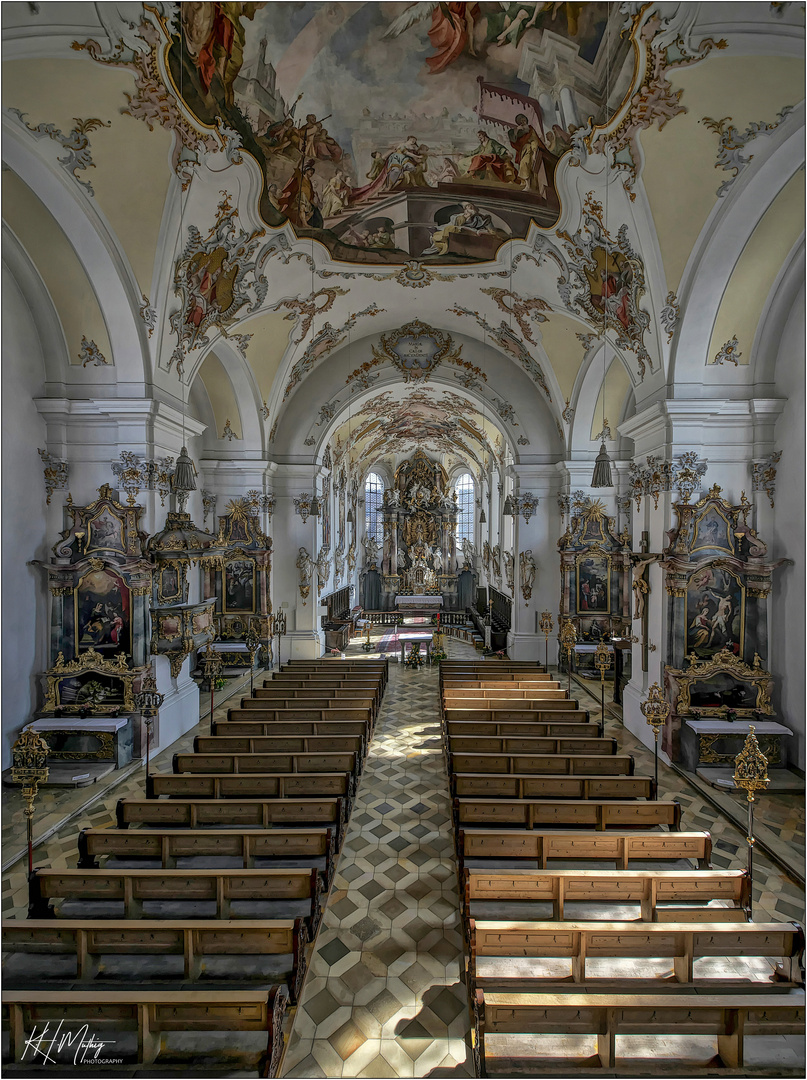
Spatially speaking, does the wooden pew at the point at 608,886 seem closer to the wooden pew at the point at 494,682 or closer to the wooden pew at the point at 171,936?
the wooden pew at the point at 171,936

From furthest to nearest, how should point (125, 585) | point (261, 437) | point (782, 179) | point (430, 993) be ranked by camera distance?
point (261, 437), point (125, 585), point (782, 179), point (430, 993)

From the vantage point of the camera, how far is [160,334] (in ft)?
27.8

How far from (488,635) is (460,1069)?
16.8m

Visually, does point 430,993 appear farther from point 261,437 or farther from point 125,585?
point 261,437

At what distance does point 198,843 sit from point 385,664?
8.05m

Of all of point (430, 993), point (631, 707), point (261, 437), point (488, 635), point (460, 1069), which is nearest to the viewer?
point (460, 1069)

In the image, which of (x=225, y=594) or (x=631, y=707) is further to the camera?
(x=225, y=594)

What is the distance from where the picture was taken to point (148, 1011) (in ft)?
9.60

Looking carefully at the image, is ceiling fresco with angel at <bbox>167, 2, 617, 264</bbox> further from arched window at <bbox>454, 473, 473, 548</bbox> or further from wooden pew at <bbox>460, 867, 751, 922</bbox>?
arched window at <bbox>454, 473, 473, 548</bbox>

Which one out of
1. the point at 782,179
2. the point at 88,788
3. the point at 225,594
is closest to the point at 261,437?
the point at 225,594

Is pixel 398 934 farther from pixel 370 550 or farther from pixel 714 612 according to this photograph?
pixel 370 550

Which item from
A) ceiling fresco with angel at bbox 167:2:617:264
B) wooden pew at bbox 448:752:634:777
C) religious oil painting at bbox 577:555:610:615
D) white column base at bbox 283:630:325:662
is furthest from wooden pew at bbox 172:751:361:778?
religious oil painting at bbox 577:555:610:615

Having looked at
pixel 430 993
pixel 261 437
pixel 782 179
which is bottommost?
pixel 430 993

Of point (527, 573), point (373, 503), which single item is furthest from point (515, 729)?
point (373, 503)
